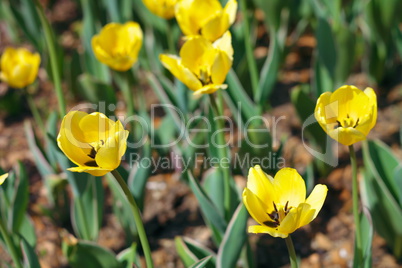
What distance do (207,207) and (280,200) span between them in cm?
42

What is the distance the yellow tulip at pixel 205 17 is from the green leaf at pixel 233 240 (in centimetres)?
53

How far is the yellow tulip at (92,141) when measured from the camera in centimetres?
117

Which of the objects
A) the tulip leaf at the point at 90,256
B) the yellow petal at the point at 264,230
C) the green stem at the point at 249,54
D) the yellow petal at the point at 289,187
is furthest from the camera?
the green stem at the point at 249,54

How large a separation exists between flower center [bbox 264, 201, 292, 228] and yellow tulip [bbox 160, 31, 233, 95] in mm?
361

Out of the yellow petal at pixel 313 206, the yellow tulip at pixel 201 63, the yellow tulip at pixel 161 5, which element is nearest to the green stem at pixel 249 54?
the yellow tulip at pixel 161 5

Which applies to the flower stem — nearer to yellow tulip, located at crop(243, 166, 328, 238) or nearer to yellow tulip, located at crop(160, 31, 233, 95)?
yellow tulip, located at crop(243, 166, 328, 238)

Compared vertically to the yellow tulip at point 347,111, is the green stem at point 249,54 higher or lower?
lower

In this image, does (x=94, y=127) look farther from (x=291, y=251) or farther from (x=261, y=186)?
(x=291, y=251)

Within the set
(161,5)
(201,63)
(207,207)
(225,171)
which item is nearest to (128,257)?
(207,207)

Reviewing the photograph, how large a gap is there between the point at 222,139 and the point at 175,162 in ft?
2.13

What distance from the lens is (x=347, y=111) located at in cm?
136

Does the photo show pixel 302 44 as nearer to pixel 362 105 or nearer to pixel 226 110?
pixel 226 110

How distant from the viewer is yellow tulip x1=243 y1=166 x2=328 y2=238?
1.16m

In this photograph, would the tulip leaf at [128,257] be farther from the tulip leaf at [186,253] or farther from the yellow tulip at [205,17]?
the yellow tulip at [205,17]
